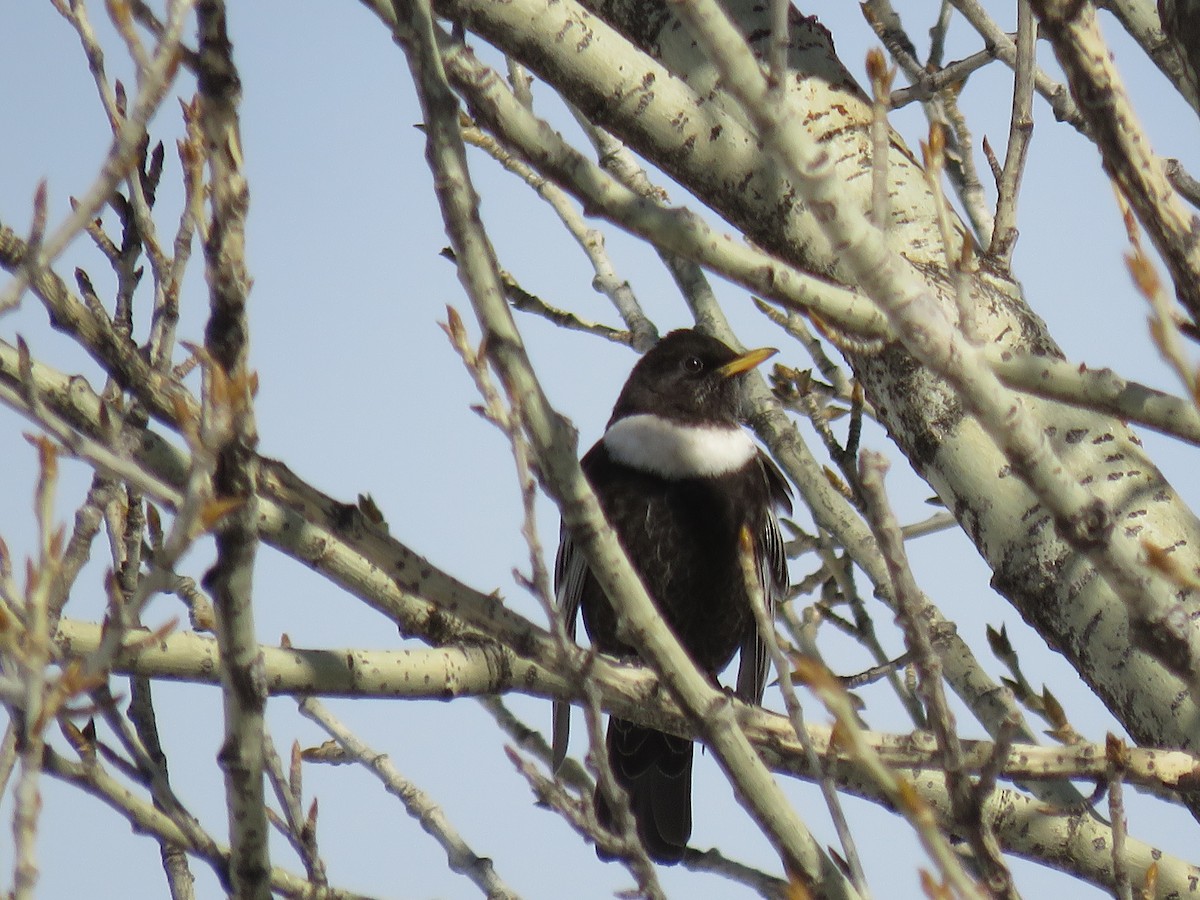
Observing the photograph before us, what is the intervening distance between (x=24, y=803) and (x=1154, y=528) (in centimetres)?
225

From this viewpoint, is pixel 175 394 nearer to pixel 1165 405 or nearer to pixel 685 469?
pixel 1165 405

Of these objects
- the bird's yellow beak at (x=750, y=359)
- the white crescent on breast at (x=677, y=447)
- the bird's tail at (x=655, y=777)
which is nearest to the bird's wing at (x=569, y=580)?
the white crescent on breast at (x=677, y=447)

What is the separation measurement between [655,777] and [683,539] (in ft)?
3.10

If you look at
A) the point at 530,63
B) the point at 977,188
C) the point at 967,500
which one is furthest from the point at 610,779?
the point at 977,188

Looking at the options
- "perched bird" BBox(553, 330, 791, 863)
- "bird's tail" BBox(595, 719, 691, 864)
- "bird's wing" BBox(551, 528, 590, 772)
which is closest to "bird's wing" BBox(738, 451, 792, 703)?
"perched bird" BBox(553, 330, 791, 863)

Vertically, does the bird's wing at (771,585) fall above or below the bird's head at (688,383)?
below

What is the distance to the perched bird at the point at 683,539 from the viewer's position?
5297 mm

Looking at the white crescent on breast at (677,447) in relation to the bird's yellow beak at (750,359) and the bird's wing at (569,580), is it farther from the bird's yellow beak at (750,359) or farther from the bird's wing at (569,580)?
the bird's wing at (569,580)

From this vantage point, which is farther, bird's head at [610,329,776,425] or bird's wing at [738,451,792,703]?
bird's head at [610,329,776,425]

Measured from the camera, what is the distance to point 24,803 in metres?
1.76

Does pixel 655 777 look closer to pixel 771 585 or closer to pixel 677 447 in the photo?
pixel 771 585

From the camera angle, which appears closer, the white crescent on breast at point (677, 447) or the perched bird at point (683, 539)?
the perched bird at point (683, 539)

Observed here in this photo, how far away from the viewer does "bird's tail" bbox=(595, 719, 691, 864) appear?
5.44m

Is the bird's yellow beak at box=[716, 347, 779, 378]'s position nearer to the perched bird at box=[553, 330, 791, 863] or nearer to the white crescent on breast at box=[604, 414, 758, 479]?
the perched bird at box=[553, 330, 791, 863]
